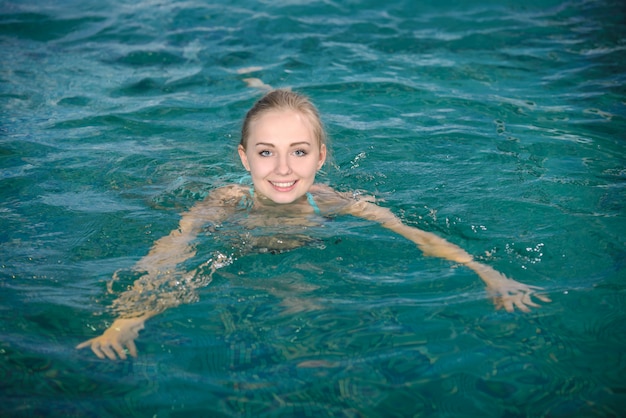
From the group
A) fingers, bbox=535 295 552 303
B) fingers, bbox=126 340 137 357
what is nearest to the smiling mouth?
fingers, bbox=126 340 137 357

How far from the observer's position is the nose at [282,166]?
421 cm

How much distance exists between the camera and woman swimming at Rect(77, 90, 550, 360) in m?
3.58

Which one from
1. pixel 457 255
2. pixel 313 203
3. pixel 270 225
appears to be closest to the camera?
pixel 457 255

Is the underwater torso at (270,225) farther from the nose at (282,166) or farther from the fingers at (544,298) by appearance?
the fingers at (544,298)

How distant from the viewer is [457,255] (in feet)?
13.3

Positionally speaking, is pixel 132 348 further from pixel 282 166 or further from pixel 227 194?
pixel 227 194

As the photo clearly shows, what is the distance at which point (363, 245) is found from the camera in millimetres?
4340

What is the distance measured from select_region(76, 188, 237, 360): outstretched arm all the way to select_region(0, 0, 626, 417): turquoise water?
0.33 feet

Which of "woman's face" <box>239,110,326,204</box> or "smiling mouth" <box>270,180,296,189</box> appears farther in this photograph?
"smiling mouth" <box>270,180,296,189</box>

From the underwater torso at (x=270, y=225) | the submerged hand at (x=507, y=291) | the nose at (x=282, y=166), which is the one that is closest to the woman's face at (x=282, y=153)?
the nose at (x=282, y=166)

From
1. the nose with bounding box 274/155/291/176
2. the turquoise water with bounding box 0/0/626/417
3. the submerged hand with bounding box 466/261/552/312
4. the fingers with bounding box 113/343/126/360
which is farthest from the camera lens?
the nose with bounding box 274/155/291/176

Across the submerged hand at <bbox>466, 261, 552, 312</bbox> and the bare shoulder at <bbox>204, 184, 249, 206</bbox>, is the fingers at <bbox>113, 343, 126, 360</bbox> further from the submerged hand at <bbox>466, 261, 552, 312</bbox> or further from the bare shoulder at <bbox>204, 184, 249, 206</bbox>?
the submerged hand at <bbox>466, 261, 552, 312</bbox>

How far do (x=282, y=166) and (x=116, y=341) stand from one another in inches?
62.2

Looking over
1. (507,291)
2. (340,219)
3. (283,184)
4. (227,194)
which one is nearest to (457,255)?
(507,291)
